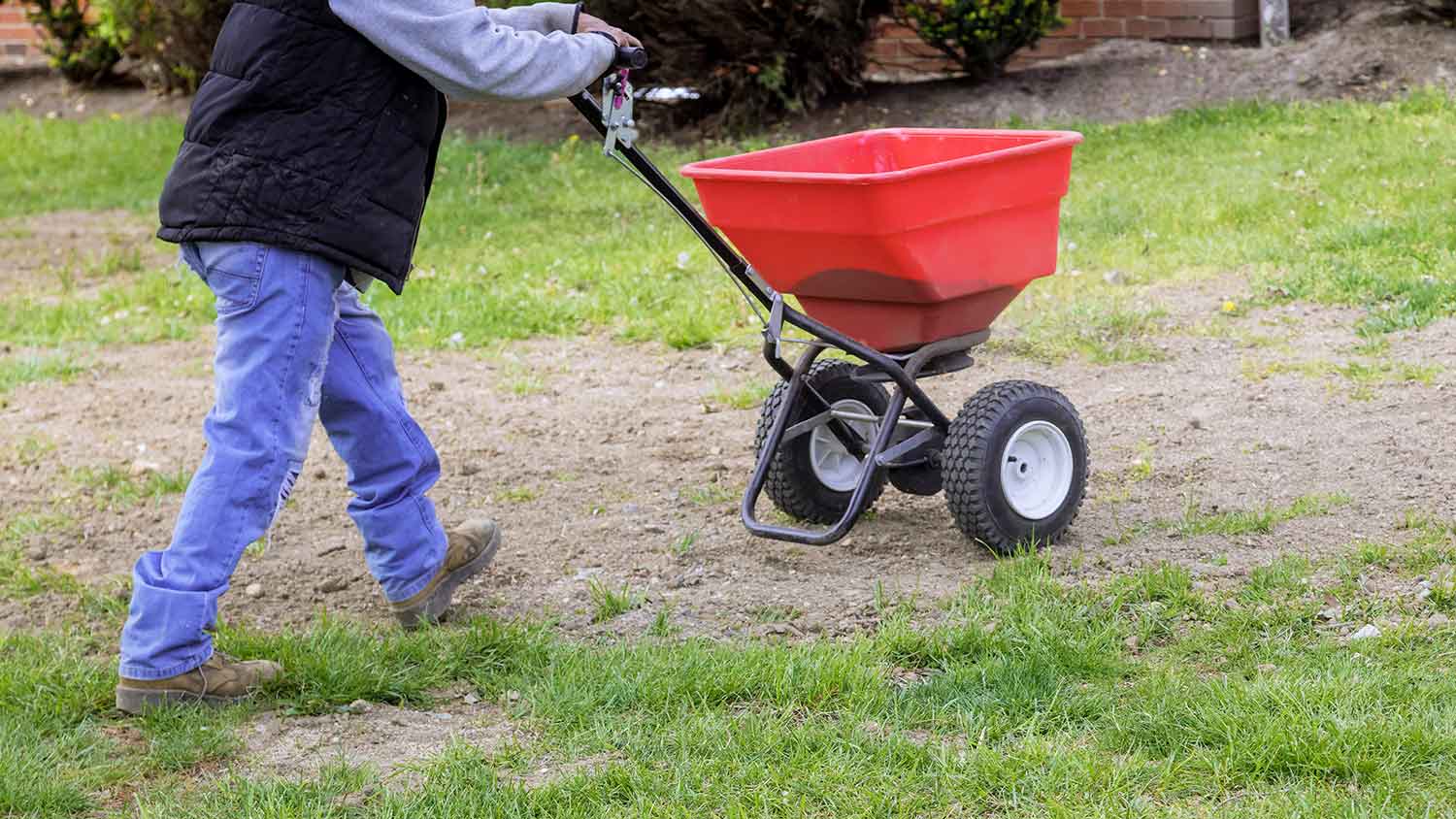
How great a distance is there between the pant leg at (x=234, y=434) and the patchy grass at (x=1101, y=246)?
9.60ft

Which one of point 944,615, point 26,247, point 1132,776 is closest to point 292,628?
point 944,615

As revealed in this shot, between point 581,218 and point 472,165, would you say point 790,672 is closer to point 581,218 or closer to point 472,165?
point 581,218

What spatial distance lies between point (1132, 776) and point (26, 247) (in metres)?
7.44

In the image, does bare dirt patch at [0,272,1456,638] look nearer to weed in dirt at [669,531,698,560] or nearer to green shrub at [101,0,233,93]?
weed in dirt at [669,531,698,560]

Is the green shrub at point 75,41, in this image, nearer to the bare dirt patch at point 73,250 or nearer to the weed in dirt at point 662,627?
the bare dirt patch at point 73,250

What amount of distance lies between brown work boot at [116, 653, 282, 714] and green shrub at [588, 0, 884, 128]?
624cm

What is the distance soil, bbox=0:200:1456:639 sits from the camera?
393 cm

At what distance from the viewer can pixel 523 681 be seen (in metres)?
3.40

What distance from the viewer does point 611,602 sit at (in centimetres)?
381

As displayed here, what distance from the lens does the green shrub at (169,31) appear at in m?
11.0

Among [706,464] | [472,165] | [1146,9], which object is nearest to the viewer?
[706,464]

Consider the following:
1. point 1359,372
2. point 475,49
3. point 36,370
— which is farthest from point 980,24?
point 475,49

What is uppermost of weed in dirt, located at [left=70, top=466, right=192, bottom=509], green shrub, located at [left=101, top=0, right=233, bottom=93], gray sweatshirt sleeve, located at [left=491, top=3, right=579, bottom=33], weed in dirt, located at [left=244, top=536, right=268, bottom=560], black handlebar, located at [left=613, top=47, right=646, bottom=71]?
green shrub, located at [left=101, top=0, right=233, bottom=93]

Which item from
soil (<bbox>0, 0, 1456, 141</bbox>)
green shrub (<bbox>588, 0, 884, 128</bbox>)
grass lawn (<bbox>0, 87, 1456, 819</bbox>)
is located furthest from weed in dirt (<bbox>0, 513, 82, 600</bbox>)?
soil (<bbox>0, 0, 1456, 141</bbox>)
